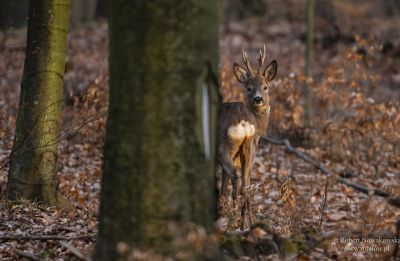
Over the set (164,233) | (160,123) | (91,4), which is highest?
(91,4)

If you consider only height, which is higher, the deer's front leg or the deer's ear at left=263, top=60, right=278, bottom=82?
the deer's ear at left=263, top=60, right=278, bottom=82

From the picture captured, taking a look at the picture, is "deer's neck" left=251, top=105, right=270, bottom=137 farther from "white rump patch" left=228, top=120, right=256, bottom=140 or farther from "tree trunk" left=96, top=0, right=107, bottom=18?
"tree trunk" left=96, top=0, right=107, bottom=18

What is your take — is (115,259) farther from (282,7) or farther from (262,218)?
(282,7)

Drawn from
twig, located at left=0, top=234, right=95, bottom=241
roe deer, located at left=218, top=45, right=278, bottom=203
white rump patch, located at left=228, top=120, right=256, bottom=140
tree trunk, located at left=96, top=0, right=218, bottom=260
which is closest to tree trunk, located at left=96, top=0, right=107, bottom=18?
roe deer, located at left=218, top=45, right=278, bottom=203

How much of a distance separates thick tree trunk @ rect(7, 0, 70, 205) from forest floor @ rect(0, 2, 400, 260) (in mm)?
Answer: 200

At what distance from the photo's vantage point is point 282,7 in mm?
25844

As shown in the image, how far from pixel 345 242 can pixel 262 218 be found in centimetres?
167

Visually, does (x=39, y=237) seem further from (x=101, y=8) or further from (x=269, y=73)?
(x=101, y=8)

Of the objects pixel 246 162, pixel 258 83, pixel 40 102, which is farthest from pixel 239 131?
pixel 40 102

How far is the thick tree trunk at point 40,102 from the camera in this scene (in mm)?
7883

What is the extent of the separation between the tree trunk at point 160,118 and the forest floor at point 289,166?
0.99 m

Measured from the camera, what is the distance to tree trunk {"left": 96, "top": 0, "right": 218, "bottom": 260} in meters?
4.58

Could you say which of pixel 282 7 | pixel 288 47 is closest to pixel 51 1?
pixel 288 47

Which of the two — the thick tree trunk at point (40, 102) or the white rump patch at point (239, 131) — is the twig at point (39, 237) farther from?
the white rump patch at point (239, 131)
